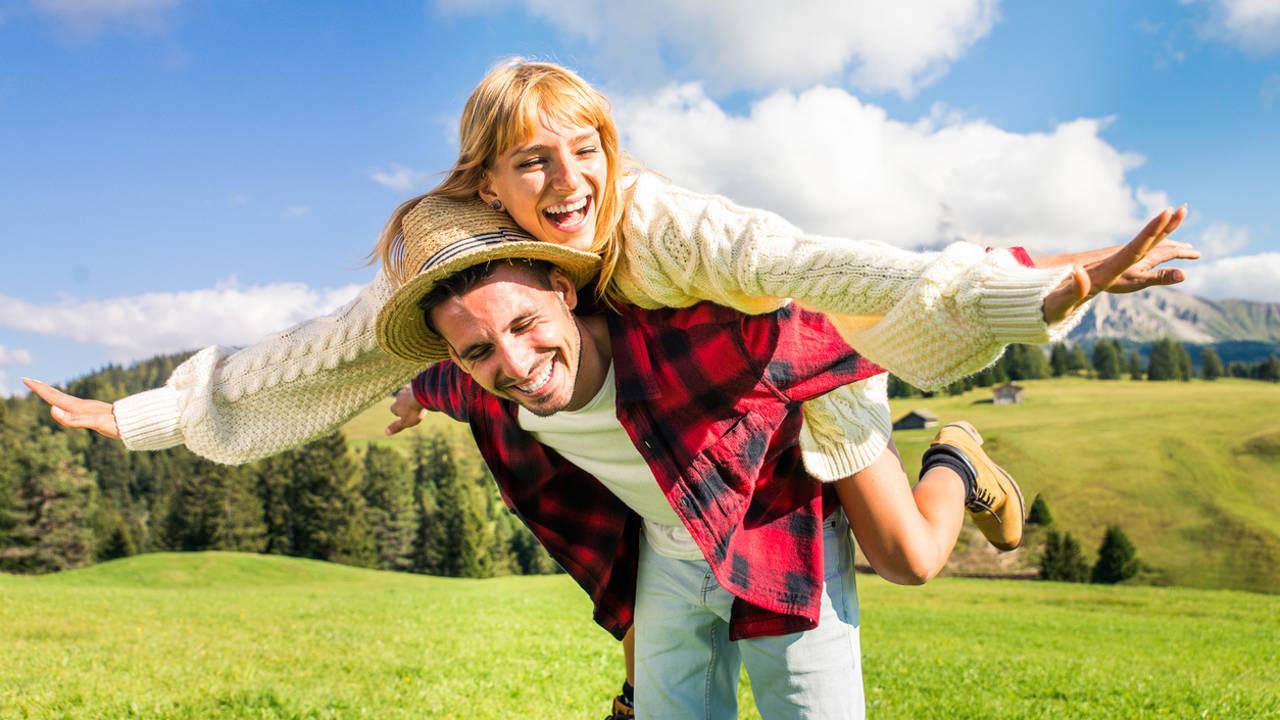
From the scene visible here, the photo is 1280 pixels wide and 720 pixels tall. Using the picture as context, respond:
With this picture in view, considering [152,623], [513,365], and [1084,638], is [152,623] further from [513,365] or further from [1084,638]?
[1084,638]

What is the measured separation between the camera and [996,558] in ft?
190

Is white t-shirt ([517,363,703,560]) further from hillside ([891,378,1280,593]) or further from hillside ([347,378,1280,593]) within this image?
hillside ([891,378,1280,593])

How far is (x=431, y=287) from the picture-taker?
99.0 inches

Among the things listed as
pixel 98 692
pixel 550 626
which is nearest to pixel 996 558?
pixel 550 626

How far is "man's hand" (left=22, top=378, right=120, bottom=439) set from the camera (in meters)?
3.16

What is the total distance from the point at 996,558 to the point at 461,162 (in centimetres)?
6439

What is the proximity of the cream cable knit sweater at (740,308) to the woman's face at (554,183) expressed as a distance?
174 mm

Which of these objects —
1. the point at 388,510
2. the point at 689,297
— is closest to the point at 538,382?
the point at 689,297

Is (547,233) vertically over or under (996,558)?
over

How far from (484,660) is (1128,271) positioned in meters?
7.45

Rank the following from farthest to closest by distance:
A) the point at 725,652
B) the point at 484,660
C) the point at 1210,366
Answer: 1. the point at 1210,366
2. the point at 484,660
3. the point at 725,652

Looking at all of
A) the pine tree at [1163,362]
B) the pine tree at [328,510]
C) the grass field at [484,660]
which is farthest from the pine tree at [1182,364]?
the grass field at [484,660]

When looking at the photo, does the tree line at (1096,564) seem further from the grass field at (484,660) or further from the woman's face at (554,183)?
the woman's face at (554,183)

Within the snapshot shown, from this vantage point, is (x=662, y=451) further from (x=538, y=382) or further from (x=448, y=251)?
(x=448, y=251)
